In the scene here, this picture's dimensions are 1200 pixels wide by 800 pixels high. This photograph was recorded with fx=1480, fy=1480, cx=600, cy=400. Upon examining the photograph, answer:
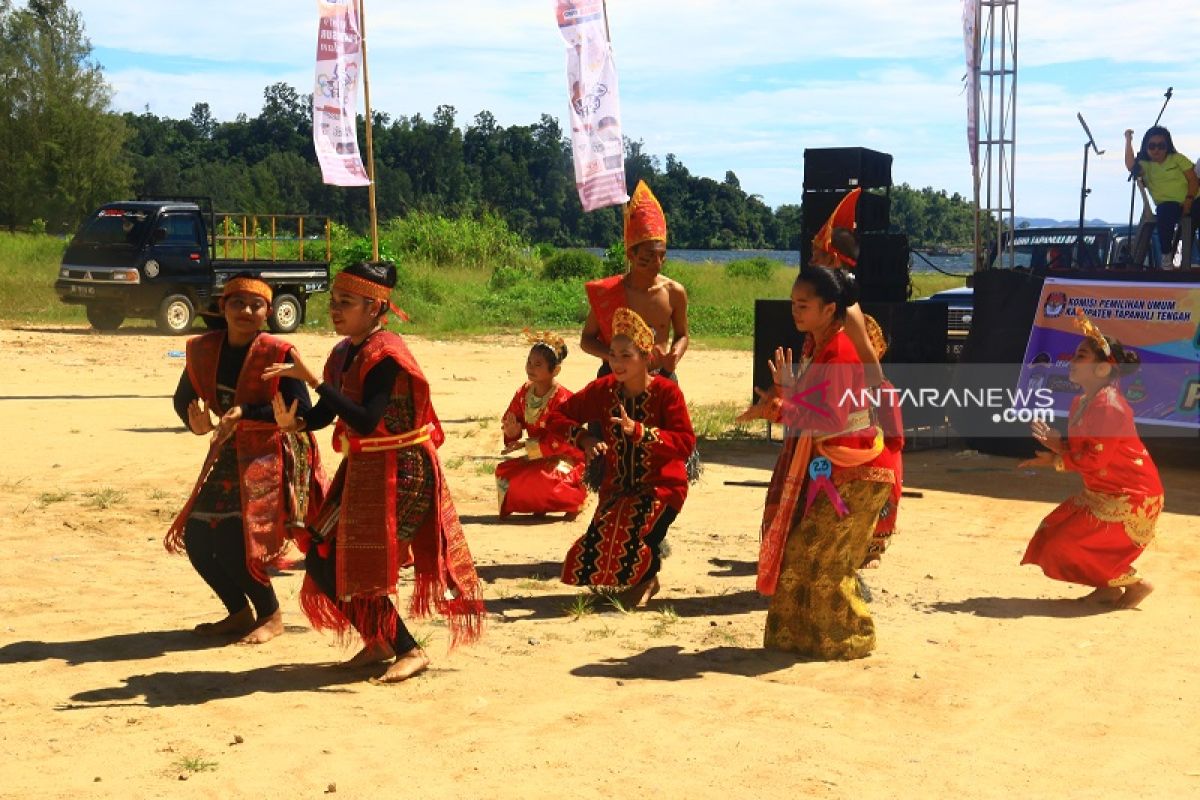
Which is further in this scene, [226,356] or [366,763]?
[226,356]

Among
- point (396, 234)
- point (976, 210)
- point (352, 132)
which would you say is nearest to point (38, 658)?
point (976, 210)

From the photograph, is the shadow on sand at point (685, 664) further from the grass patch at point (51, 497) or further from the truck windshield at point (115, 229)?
the truck windshield at point (115, 229)

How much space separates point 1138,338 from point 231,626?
7742mm

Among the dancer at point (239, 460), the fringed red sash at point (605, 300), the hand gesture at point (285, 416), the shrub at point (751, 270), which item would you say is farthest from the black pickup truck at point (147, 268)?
the hand gesture at point (285, 416)

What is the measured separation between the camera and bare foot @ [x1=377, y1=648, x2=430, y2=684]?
5539 mm

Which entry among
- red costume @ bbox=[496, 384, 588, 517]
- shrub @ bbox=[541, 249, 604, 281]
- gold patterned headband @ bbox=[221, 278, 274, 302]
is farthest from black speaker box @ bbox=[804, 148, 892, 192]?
shrub @ bbox=[541, 249, 604, 281]

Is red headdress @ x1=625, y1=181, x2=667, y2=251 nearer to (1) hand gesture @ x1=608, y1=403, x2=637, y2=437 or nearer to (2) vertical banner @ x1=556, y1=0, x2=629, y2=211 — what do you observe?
(1) hand gesture @ x1=608, y1=403, x2=637, y2=437

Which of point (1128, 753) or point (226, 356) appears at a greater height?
point (226, 356)

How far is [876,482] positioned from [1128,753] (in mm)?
1417

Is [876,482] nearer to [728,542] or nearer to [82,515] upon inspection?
[728,542]

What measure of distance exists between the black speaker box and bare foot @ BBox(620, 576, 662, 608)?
6835mm

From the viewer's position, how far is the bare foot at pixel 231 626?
241 inches

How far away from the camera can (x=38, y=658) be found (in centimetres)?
578

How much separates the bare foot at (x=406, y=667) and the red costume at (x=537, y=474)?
3149 millimetres
